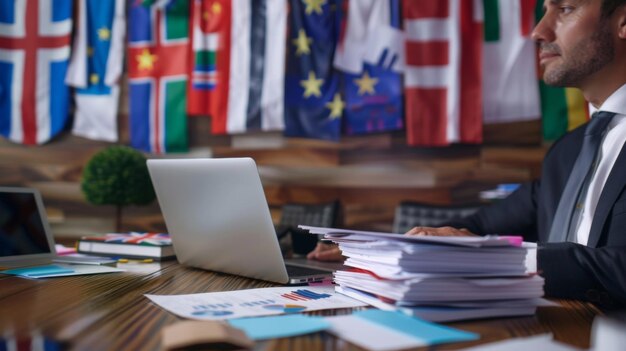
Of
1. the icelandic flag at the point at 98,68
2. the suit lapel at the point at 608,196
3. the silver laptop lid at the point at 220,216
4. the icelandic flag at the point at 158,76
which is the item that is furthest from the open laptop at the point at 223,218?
the icelandic flag at the point at 98,68

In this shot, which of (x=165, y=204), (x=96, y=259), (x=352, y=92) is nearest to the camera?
(x=165, y=204)

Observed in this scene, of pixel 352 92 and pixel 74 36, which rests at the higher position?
pixel 74 36

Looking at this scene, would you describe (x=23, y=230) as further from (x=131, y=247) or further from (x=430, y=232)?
(x=430, y=232)

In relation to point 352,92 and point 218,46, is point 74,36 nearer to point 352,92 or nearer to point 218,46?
point 218,46

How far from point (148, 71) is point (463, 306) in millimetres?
3435

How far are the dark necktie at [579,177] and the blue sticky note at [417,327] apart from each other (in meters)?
0.90

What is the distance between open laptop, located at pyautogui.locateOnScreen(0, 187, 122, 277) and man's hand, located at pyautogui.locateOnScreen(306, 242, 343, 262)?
51 centimetres

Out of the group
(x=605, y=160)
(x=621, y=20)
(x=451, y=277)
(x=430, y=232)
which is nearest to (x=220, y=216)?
(x=430, y=232)

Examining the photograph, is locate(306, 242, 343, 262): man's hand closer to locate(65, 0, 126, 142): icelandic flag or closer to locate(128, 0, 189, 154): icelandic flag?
locate(128, 0, 189, 154): icelandic flag

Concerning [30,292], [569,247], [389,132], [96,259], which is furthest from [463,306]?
[389,132]

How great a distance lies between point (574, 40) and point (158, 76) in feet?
9.34

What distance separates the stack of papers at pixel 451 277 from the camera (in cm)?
84

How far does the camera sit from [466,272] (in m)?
0.87

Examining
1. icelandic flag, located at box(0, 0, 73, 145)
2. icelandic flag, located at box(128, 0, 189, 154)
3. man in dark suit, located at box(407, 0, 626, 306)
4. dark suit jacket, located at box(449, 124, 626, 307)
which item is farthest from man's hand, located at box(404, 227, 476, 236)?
icelandic flag, located at box(0, 0, 73, 145)
